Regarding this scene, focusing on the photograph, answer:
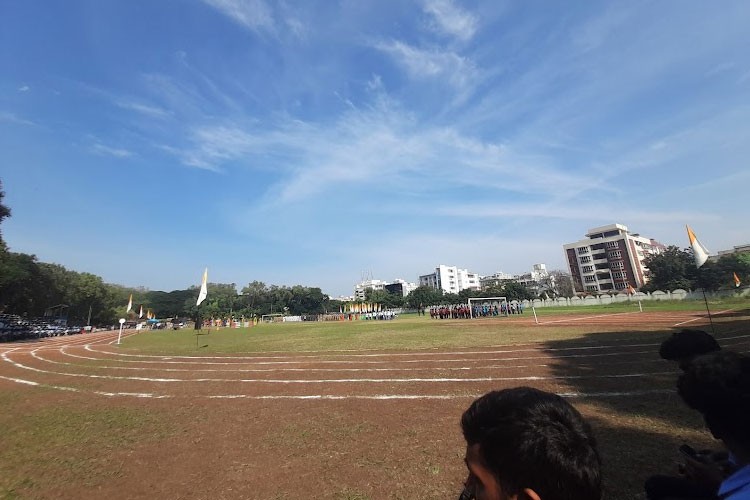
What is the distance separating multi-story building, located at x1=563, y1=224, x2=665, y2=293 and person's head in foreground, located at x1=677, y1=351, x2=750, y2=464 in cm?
10312

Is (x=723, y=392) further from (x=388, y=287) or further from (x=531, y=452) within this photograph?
(x=388, y=287)

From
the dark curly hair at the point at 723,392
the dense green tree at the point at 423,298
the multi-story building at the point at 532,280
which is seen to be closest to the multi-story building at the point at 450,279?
the multi-story building at the point at 532,280

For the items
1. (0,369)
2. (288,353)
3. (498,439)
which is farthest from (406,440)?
(0,369)

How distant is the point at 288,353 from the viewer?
1883cm

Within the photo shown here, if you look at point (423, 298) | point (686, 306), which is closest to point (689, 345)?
point (686, 306)

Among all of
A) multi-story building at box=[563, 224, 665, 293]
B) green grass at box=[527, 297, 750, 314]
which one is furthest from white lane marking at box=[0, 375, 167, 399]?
multi-story building at box=[563, 224, 665, 293]

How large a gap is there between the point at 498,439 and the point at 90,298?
301 feet

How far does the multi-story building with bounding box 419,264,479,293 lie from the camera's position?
14425cm

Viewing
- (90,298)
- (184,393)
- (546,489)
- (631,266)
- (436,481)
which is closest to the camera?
(546,489)

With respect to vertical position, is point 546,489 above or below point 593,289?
below

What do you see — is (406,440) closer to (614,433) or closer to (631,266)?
(614,433)

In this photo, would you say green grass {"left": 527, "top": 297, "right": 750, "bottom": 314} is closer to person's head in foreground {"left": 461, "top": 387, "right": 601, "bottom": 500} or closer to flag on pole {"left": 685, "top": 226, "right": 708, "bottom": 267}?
flag on pole {"left": 685, "top": 226, "right": 708, "bottom": 267}

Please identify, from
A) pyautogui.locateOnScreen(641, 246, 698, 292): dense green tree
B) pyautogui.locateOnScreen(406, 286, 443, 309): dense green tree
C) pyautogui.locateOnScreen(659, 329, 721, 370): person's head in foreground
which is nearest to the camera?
pyautogui.locateOnScreen(659, 329, 721, 370): person's head in foreground

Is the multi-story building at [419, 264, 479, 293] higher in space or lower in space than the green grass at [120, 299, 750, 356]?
higher
